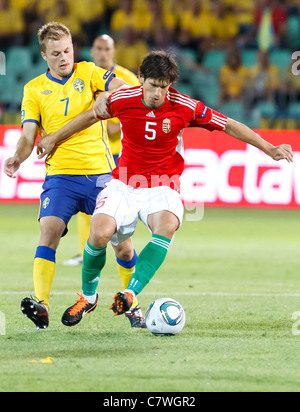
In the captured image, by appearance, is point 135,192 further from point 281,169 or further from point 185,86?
point 185,86

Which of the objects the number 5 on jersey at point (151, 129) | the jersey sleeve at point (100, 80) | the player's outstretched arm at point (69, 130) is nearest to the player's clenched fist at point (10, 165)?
the player's outstretched arm at point (69, 130)

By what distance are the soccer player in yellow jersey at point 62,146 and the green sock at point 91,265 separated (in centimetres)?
2

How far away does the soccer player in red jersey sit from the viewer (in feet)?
18.5

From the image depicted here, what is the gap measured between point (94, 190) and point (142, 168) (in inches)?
22.7

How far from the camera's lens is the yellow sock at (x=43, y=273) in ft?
19.4

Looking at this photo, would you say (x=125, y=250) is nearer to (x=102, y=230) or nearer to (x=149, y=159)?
(x=102, y=230)

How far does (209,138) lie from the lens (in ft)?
45.2

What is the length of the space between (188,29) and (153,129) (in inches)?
476

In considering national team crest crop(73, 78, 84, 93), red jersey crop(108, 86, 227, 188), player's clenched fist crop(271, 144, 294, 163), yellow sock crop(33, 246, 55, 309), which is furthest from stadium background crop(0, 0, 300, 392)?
national team crest crop(73, 78, 84, 93)

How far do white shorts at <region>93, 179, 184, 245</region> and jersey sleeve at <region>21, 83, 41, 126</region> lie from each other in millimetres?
860

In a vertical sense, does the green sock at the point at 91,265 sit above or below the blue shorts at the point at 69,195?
below

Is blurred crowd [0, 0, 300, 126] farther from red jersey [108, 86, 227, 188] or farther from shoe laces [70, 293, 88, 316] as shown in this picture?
shoe laces [70, 293, 88, 316]

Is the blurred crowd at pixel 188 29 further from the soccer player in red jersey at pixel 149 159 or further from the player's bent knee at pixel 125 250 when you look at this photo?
the soccer player in red jersey at pixel 149 159
